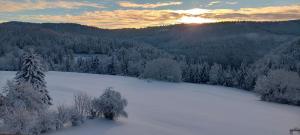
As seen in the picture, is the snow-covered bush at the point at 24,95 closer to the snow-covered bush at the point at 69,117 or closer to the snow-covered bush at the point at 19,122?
the snow-covered bush at the point at 69,117

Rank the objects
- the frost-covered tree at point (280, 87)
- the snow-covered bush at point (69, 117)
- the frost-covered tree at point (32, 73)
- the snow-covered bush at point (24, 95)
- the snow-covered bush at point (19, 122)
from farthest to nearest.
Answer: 1. the frost-covered tree at point (280, 87)
2. the frost-covered tree at point (32, 73)
3. the snow-covered bush at point (69, 117)
4. the snow-covered bush at point (24, 95)
5. the snow-covered bush at point (19, 122)

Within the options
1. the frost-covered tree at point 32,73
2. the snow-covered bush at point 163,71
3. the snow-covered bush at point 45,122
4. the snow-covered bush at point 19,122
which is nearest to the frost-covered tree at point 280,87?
the snow-covered bush at point 163,71

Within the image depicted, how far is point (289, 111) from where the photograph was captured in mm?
57531

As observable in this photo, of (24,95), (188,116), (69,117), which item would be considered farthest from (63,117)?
(188,116)

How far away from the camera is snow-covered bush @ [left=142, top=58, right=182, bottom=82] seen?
90062 millimetres

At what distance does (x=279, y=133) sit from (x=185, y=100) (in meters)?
23.1

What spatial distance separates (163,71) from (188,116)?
44.9m

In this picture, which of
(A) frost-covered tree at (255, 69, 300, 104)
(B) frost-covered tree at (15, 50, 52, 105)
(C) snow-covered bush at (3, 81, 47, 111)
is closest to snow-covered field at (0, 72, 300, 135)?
(C) snow-covered bush at (3, 81, 47, 111)

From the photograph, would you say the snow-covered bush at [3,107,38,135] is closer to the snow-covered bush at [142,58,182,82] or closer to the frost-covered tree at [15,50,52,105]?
the frost-covered tree at [15,50,52,105]

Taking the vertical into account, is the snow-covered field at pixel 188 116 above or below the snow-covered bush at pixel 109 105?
below

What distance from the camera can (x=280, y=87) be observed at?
69250mm

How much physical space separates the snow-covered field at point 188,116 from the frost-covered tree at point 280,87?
464cm

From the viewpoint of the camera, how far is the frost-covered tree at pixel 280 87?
67.9 metres

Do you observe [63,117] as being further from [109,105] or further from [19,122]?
[109,105]
